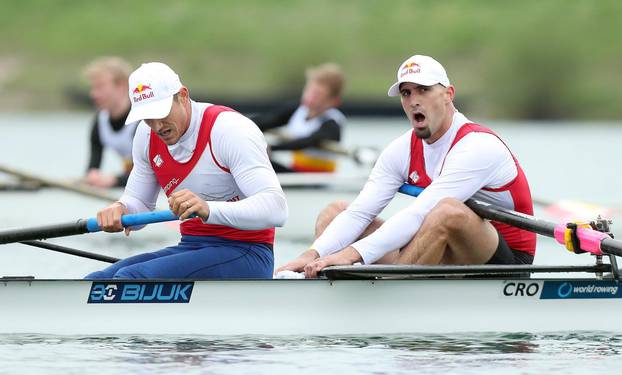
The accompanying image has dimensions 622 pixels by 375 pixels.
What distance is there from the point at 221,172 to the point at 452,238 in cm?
148

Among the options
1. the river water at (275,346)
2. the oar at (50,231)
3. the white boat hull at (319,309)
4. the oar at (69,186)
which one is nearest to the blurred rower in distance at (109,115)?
the oar at (69,186)

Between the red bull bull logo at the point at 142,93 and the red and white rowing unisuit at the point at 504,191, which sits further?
the red and white rowing unisuit at the point at 504,191

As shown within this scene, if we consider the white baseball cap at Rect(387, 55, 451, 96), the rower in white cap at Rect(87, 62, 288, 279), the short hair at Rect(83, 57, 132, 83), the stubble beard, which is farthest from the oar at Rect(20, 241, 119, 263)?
the short hair at Rect(83, 57, 132, 83)

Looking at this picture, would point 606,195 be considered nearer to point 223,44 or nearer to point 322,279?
point 322,279

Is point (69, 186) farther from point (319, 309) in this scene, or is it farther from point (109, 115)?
point (319, 309)

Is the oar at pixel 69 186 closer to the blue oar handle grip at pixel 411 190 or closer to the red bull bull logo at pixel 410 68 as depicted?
the blue oar handle grip at pixel 411 190

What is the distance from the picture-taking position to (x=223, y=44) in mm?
61531

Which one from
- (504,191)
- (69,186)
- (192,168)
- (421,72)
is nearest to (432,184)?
(504,191)

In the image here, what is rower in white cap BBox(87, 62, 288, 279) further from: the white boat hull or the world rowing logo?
the world rowing logo

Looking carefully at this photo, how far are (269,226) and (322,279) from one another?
1.64ft

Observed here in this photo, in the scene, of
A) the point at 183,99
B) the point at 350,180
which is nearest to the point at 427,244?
the point at 183,99

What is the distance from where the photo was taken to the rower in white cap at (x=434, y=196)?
887 centimetres

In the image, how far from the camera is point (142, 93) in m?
8.45

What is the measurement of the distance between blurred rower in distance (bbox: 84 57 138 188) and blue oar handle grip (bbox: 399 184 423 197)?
719 cm
